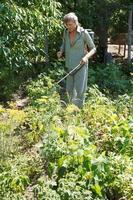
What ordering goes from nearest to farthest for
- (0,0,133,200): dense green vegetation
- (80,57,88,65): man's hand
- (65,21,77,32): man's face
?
(0,0,133,200): dense green vegetation, (65,21,77,32): man's face, (80,57,88,65): man's hand

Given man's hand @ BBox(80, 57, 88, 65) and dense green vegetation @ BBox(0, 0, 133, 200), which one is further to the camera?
man's hand @ BBox(80, 57, 88, 65)

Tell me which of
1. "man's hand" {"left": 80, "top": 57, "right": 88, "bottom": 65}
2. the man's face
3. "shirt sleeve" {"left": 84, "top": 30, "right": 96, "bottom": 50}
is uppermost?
the man's face

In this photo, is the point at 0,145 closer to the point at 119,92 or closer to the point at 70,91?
the point at 70,91

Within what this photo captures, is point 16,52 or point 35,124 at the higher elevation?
point 16,52

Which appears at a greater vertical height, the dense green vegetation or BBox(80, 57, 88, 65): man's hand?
BBox(80, 57, 88, 65): man's hand

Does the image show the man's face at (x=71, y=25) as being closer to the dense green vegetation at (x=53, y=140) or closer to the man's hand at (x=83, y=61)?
the man's hand at (x=83, y=61)

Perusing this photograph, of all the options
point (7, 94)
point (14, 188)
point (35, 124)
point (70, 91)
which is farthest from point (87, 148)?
point (7, 94)

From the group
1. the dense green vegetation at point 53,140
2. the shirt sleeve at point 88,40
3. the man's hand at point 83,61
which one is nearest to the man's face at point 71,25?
the shirt sleeve at point 88,40

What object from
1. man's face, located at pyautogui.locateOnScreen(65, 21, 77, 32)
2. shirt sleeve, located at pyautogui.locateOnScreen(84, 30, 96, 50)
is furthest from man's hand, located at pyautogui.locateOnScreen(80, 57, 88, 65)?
man's face, located at pyautogui.locateOnScreen(65, 21, 77, 32)

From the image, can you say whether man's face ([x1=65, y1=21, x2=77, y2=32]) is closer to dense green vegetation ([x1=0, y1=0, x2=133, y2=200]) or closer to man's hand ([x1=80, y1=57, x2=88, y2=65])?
man's hand ([x1=80, y1=57, x2=88, y2=65])

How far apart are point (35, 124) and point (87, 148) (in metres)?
1.27

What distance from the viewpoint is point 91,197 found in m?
4.64

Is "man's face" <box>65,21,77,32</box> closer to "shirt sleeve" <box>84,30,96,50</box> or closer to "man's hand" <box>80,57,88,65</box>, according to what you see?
"shirt sleeve" <box>84,30,96,50</box>

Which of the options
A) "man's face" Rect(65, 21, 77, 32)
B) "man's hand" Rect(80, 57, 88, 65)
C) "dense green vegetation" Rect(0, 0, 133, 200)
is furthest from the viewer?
"man's hand" Rect(80, 57, 88, 65)
